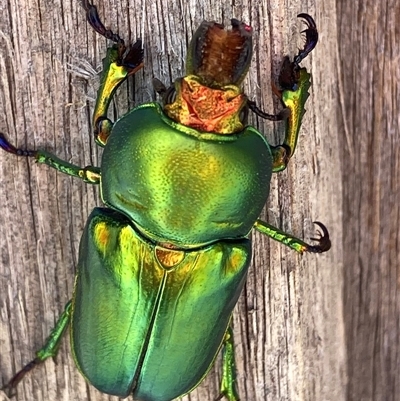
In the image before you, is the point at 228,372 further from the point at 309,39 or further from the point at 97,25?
the point at 97,25

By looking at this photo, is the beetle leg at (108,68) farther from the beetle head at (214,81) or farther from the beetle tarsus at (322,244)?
the beetle tarsus at (322,244)

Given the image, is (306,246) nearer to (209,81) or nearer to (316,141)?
(316,141)

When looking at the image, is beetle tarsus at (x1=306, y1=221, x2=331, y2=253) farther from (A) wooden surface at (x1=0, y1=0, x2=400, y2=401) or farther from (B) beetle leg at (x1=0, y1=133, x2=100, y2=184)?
(B) beetle leg at (x1=0, y1=133, x2=100, y2=184)

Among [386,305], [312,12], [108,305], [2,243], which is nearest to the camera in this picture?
[108,305]

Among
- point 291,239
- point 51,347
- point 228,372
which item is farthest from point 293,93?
point 51,347

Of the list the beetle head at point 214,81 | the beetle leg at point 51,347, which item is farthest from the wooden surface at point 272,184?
the beetle head at point 214,81

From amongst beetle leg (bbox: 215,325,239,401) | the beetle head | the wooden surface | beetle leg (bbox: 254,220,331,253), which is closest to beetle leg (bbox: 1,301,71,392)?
the wooden surface

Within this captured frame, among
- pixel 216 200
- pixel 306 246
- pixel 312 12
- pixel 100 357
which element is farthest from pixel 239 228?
pixel 312 12
